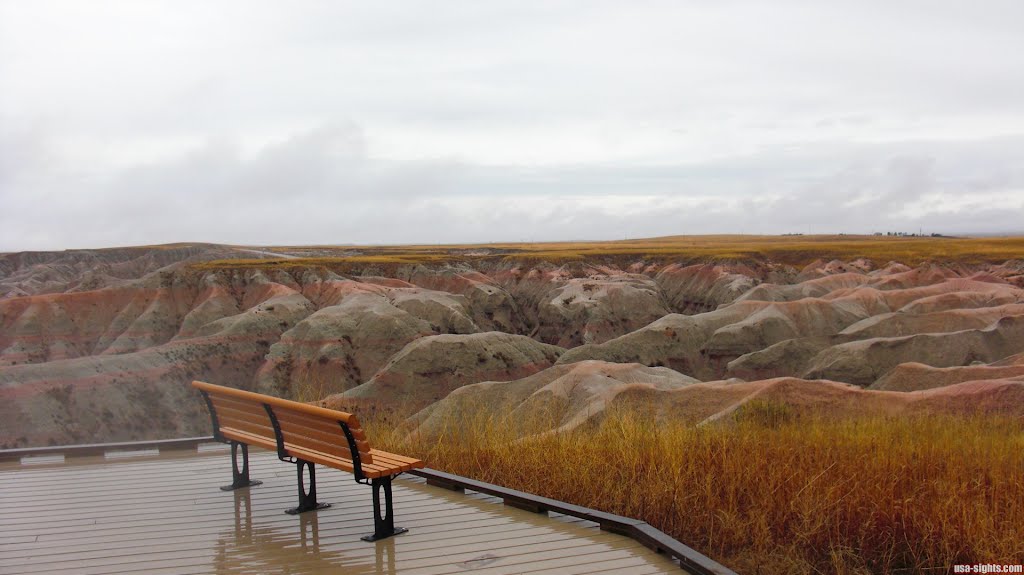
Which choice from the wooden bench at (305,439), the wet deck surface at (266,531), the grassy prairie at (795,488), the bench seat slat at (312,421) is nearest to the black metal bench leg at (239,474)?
the wooden bench at (305,439)

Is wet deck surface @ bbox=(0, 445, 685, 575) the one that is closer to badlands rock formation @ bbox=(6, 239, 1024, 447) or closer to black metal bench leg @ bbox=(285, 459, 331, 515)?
black metal bench leg @ bbox=(285, 459, 331, 515)

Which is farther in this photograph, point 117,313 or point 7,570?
point 117,313

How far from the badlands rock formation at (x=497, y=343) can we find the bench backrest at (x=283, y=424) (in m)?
9.43

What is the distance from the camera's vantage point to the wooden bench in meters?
6.92

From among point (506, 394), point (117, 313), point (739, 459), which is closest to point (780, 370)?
point (506, 394)

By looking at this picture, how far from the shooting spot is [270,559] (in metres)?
6.51

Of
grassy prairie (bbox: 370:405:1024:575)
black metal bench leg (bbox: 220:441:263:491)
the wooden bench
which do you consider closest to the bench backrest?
the wooden bench

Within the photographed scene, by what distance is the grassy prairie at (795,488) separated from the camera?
6691mm

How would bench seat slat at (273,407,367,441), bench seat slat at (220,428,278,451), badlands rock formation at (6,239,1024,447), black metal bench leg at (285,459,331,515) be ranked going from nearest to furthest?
bench seat slat at (273,407,367,441) → black metal bench leg at (285,459,331,515) → bench seat slat at (220,428,278,451) → badlands rock formation at (6,239,1024,447)

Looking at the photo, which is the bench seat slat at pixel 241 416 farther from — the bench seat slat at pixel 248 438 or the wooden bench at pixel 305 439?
the bench seat slat at pixel 248 438

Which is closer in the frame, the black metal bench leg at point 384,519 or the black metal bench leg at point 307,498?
the black metal bench leg at point 384,519

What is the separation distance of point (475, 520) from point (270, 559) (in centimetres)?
181

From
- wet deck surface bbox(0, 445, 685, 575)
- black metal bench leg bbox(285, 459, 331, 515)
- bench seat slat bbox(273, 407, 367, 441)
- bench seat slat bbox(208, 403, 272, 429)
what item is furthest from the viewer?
bench seat slat bbox(208, 403, 272, 429)

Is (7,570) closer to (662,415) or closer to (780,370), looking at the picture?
(662,415)
